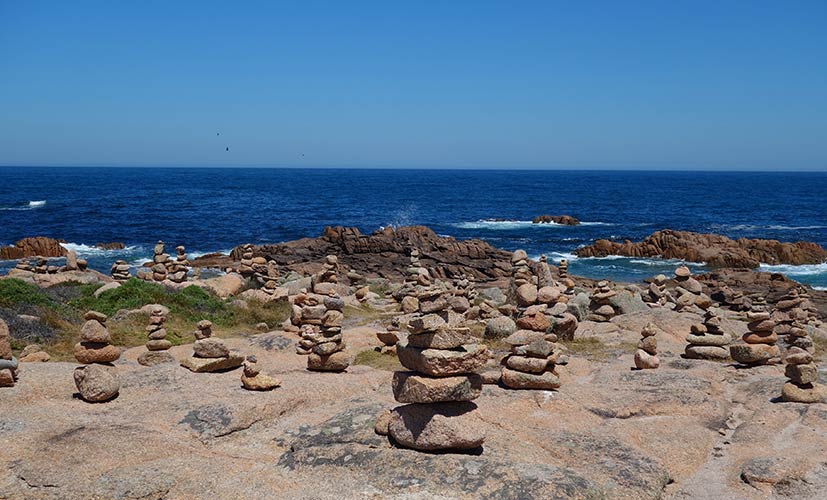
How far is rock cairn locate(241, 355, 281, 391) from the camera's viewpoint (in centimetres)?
1452

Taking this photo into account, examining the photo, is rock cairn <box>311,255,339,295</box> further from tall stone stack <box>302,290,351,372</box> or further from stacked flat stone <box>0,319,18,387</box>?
stacked flat stone <box>0,319,18,387</box>

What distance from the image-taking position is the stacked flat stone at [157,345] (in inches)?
680

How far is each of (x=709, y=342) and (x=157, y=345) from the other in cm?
1479

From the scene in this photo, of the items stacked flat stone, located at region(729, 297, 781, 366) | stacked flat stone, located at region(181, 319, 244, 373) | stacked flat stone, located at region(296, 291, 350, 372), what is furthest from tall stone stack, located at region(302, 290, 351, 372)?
stacked flat stone, located at region(729, 297, 781, 366)

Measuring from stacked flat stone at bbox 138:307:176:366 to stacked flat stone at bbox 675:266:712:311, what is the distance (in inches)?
806

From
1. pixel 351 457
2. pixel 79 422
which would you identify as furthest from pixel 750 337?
pixel 79 422

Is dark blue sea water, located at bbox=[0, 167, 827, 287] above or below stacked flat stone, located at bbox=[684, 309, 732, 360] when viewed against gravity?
below

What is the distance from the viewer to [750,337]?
18484 millimetres

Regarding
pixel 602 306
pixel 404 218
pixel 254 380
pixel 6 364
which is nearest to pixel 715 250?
pixel 602 306

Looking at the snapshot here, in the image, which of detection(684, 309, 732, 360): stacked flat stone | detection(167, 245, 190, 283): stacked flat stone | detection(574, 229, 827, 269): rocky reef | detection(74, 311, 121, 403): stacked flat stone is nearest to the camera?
detection(74, 311, 121, 403): stacked flat stone

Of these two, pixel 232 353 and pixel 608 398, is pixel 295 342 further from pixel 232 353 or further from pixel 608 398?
pixel 608 398

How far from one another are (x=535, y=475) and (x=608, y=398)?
5.29m

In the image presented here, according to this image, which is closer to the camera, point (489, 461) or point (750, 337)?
point (489, 461)

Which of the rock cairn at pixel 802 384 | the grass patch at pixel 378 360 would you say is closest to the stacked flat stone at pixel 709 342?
the rock cairn at pixel 802 384
